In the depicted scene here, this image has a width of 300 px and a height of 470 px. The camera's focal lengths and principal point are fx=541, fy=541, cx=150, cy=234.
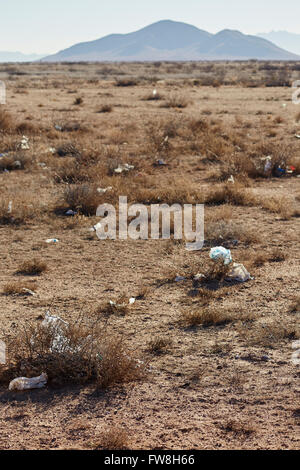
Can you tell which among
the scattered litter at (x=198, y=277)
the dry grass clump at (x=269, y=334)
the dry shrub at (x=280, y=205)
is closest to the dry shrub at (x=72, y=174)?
the dry shrub at (x=280, y=205)

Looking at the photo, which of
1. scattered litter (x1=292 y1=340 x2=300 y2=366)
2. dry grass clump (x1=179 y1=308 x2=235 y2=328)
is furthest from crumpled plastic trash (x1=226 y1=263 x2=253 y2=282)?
scattered litter (x1=292 y1=340 x2=300 y2=366)

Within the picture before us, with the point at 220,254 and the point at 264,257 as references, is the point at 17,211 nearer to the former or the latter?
the point at 220,254

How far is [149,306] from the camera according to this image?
580 centimetres

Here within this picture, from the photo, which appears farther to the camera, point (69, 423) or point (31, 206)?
point (31, 206)

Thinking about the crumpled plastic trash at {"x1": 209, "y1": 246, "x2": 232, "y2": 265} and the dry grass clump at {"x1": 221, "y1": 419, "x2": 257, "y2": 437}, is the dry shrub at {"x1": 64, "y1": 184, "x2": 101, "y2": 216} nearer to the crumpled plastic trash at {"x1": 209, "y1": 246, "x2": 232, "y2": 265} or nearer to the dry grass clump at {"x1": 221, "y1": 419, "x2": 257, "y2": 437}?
the crumpled plastic trash at {"x1": 209, "y1": 246, "x2": 232, "y2": 265}

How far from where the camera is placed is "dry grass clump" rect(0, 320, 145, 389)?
4.29m

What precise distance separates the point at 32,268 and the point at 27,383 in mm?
2699

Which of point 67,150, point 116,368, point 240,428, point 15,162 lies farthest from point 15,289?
point 67,150

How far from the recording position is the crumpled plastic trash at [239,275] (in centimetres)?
641

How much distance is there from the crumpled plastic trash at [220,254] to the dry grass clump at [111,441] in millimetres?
3285

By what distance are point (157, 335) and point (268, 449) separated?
6.03ft

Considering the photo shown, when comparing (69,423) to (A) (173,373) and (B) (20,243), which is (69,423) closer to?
(A) (173,373)

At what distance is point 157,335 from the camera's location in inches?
202
